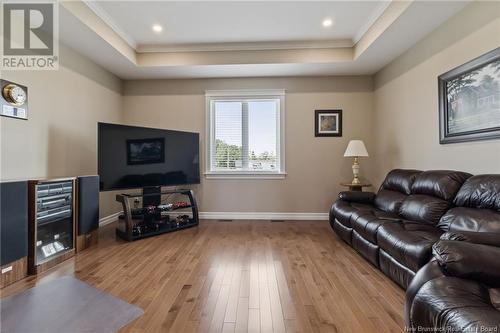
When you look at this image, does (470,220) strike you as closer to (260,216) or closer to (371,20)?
(371,20)

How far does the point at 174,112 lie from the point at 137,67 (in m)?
0.95

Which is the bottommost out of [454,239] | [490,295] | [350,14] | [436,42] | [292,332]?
[292,332]

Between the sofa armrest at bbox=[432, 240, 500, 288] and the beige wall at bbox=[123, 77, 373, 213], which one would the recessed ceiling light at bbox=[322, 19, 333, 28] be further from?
the sofa armrest at bbox=[432, 240, 500, 288]

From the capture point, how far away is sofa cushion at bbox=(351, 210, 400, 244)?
2377mm

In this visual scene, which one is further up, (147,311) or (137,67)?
(137,67)

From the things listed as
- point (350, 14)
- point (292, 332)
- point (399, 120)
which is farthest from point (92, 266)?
point (399, 120)

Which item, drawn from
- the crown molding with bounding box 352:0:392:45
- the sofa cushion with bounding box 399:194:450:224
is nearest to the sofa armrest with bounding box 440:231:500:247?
the sofa cushion with bounding box 399:194:450:224

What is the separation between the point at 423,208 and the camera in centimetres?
241

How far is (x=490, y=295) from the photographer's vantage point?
1.12 metres

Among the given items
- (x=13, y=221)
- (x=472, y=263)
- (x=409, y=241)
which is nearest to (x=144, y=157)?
(x=13, y=221)

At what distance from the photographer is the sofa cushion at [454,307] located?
932 millimetres

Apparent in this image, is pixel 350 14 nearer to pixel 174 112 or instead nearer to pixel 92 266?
pixel 174 112

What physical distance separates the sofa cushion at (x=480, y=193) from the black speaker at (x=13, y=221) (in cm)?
399

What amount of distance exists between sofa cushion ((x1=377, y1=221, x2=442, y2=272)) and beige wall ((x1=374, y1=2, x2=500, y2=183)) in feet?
2.92
